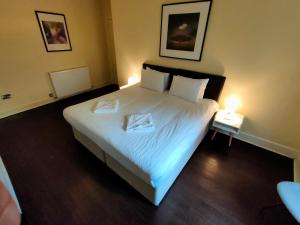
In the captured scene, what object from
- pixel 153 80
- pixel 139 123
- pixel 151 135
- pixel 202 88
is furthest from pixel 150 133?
pixel 153 80

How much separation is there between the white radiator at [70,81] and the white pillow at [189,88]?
2.63m

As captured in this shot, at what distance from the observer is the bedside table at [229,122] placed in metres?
2.05

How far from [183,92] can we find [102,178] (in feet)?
5.64

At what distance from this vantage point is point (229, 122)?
210cm

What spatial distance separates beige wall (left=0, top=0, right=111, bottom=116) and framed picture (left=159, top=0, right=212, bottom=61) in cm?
225

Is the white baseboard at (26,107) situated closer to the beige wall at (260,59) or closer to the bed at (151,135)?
the bed at (151,135)

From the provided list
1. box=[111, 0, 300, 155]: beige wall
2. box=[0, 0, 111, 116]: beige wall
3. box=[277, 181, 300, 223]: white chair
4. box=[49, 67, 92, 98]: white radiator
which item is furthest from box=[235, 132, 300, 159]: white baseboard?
box=[0, 0, 111, 116]: beige wall

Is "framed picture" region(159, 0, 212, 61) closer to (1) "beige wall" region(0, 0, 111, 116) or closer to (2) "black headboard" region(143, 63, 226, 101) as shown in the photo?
(2) "black headboard" region(143, 63, 226, 101)

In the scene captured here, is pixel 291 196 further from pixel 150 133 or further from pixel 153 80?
pixel 153 80

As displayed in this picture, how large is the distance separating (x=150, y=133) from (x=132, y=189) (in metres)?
0.65

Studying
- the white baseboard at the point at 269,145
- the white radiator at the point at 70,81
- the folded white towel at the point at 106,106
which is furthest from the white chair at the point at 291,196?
the white radiator at the point at 70,81

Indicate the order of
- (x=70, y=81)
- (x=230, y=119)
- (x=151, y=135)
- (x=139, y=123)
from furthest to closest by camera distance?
1. (x=70, y=81)
2. (x=230, y=119)
3. (x=139, y=123)
4. (x=151, y=135)

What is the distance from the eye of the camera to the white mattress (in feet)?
4.14

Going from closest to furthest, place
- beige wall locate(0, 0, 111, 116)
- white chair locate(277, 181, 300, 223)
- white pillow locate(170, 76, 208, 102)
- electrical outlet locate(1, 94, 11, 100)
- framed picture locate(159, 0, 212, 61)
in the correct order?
1. white chair locate(277, 181, 300, 223)
2. framed picture locate(159, 0, 212, 61)
3. white pillow locate(170, 76, 208, 102)
4. beige wall locate(0, 0, 111, 116)
5. electrical outlet locate(1, 94, 11, 100)
